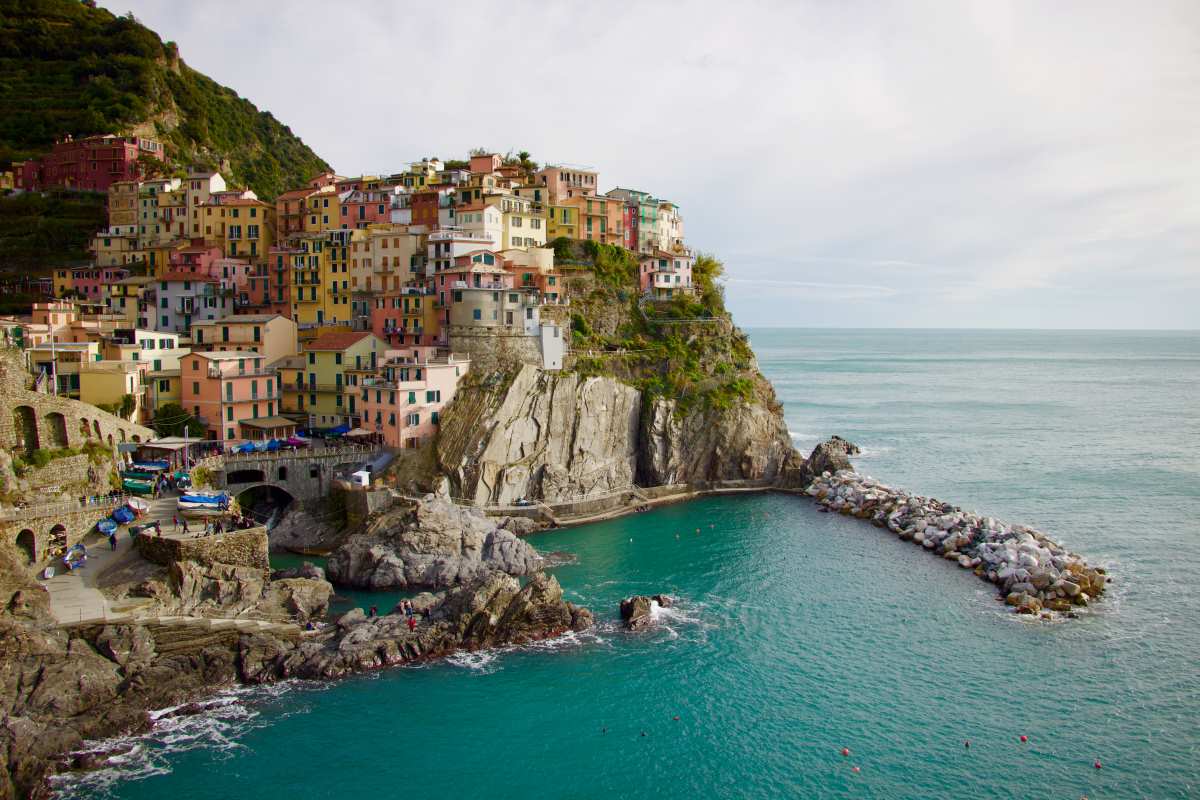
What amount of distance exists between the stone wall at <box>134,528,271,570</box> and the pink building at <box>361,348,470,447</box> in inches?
569

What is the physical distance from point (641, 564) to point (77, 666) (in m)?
27.1

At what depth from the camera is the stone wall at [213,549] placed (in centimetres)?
3928

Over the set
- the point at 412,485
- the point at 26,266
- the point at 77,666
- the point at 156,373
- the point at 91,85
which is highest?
the point at 91,85

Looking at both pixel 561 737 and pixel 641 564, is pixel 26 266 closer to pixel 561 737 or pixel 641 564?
pixel 641 564

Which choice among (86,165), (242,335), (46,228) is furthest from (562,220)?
(86,165)

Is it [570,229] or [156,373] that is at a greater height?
[570,229]

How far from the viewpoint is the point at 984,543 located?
159ft

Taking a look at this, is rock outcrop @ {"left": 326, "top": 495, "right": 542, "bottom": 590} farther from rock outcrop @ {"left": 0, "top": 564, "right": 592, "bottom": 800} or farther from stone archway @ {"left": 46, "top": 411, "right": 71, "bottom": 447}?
stone archway @ {"left": 46, "top": 411, "right": 71, "bottom": 447}

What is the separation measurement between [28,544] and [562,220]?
154 ft

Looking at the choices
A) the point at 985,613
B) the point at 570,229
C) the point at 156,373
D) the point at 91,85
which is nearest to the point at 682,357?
the point at 570,229

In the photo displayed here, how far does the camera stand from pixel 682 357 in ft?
223

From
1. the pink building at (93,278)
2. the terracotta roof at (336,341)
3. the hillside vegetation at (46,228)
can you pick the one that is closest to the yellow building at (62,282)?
the pink building at (93,278)

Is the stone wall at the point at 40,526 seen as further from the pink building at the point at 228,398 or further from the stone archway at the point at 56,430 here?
the pink building at the point at 228,398

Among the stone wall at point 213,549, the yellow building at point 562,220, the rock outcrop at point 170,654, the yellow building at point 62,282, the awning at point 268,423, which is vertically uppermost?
the yellow building at point 562,220
